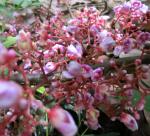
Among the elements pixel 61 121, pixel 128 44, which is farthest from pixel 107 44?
pixel 61 121

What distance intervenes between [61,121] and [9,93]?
0.07m

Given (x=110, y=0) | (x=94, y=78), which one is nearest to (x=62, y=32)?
(x=94, y=78)

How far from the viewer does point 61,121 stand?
0.42 meters

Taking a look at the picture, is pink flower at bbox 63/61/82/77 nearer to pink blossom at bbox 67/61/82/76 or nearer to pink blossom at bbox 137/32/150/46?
pink blossom at bbox 67/61/82/76

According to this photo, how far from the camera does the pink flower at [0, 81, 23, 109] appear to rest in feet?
1.29

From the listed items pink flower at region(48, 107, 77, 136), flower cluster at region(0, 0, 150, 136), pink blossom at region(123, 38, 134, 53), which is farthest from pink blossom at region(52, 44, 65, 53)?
pink flower at region(48, 107, 77, 136)

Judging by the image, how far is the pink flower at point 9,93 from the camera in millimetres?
392

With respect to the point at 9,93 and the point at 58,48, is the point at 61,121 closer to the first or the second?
the point at 9,93

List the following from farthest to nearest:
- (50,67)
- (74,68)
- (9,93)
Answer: (50,67) < (74,68) < (9,93)

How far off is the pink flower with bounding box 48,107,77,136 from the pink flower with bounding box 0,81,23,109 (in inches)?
1.6

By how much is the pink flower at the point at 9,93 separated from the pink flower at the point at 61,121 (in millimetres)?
41

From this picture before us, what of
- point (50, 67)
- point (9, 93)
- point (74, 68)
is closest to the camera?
point (9, 93)

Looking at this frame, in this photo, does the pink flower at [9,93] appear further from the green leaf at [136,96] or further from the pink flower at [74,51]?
the green leaf at [136,96]

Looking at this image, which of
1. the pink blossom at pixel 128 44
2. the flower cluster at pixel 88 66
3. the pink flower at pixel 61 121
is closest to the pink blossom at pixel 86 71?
the flower cluster at pixel 88 66
